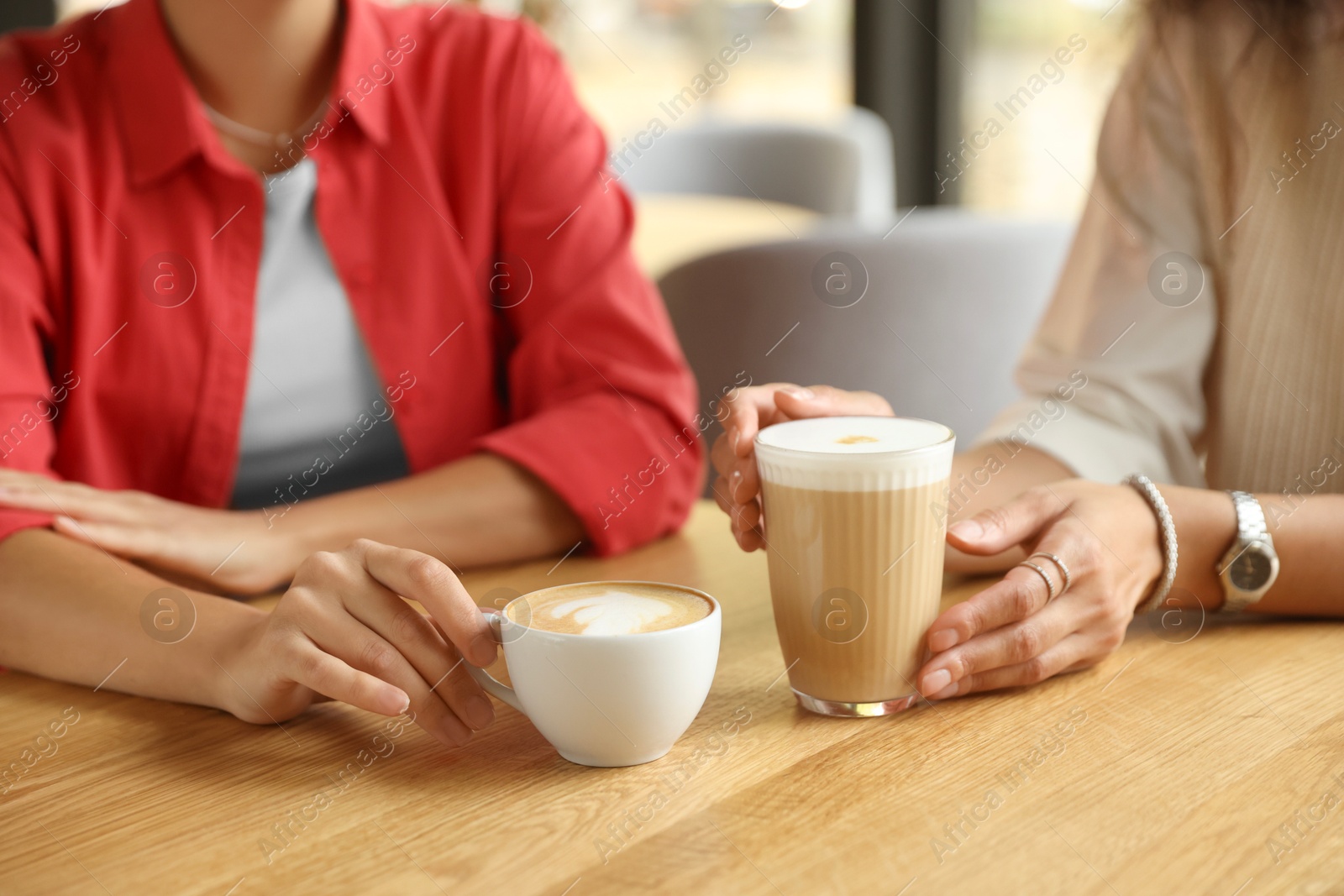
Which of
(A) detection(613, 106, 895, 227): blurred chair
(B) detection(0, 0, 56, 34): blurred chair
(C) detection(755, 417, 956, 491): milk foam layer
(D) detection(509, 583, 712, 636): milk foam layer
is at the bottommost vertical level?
(A) detection(613, 106, 895, 227): blurred chair

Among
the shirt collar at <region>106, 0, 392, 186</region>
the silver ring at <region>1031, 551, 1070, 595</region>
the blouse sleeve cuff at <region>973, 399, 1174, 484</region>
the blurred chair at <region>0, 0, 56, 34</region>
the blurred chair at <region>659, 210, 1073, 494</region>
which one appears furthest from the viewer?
the blurred chair at <region>0, 0, 56, 34</region>

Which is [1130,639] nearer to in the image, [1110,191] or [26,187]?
[1110,191]

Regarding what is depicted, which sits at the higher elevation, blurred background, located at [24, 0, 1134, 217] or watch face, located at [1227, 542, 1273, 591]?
blurred background, located at [24, 0, 1134, 217]

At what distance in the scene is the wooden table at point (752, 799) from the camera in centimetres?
52

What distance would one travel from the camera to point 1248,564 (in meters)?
0.79

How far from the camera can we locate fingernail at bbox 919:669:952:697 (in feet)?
2.15

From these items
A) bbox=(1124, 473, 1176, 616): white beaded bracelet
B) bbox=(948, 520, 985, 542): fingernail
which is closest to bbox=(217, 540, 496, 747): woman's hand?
bbox=(948, 520, 985, 542): fingernail

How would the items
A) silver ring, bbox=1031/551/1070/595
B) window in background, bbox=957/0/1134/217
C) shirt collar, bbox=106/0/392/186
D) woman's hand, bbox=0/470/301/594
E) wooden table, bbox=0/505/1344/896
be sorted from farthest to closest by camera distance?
window in background, bbox=957/0/1134/217 → shirt collar, bbox=106/0/392/186 → woman's hand, bbox=0/470/301/594 → silver ring, bbox=1031/551/1070/595 → wooden table, bbox=0/505/1344/896

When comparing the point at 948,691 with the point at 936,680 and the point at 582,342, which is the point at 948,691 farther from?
the point at 582,342

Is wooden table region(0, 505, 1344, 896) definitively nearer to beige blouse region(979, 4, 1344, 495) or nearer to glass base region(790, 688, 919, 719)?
glass base region(790, 688, 919, 719)

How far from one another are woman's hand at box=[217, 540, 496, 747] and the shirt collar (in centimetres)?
58

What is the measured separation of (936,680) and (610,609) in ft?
0.63

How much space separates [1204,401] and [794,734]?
0.70 metres

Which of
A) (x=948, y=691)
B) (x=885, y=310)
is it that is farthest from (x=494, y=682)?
(x=885, y=310)
